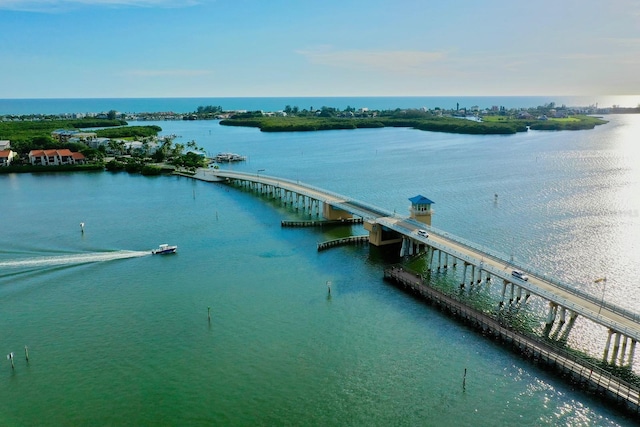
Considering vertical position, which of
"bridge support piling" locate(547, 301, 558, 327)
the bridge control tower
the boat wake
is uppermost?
the bridge control tower

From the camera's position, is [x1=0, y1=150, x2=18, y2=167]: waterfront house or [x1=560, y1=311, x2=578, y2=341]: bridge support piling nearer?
[x1=560, y1=311, x2=578, y2=341]: bridge support piling

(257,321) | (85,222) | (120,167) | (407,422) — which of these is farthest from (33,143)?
(407,422)

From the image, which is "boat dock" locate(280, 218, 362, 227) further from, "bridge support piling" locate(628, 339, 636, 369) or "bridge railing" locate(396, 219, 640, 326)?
"bridge support piling" locate(628, 339, 636, 369)

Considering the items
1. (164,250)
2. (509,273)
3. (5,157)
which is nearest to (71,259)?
(164,250)

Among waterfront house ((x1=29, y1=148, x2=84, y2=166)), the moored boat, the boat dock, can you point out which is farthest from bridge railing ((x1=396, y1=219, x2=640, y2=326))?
waterfront house ((x1=29, y1=148, x2=84, y2=166))

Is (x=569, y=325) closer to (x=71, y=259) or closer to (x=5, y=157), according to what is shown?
(x=71, y=259)

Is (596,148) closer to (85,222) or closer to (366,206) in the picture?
(366,206)
